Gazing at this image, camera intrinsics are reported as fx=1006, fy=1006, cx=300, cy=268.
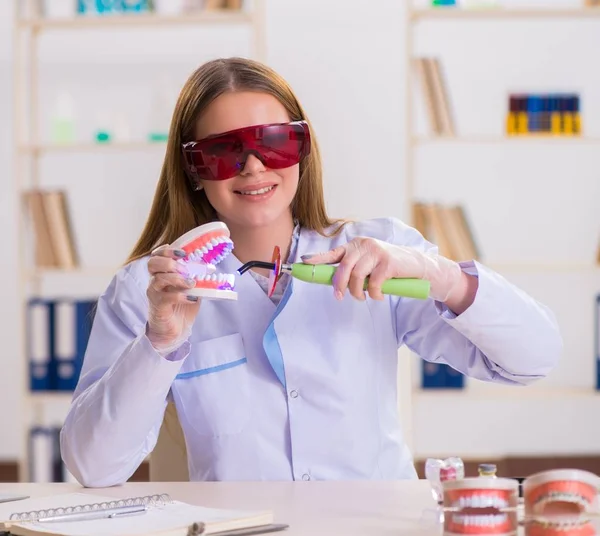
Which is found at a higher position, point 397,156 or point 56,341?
point 397,156

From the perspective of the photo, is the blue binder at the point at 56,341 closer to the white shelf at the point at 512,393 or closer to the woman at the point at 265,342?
the white shelf at the point at 512,393

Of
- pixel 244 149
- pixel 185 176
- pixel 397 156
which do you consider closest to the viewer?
pixel 244 149

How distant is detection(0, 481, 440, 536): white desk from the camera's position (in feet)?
3.92

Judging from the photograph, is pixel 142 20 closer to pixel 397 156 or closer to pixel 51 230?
pixel 51 230

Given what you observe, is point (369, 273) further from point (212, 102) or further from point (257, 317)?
point (212, 102)

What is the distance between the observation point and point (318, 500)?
1351 millimetres

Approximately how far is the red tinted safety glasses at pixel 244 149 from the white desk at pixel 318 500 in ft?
1.71

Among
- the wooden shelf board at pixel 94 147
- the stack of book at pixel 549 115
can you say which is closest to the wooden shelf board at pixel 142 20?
the wooden shelf board at pixel 94 147

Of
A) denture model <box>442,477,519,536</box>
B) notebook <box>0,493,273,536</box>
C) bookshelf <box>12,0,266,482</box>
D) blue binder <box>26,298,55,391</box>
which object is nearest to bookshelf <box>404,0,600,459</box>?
bookshelf <box>12,0,266,482</box>

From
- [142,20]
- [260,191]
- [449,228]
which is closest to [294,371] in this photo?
[260,191]

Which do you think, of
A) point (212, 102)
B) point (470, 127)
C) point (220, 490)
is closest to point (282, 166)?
point (212, 102)

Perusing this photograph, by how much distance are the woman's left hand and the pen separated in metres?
0.41

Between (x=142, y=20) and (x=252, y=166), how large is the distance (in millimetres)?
2644

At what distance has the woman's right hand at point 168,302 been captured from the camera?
1.40 metres
